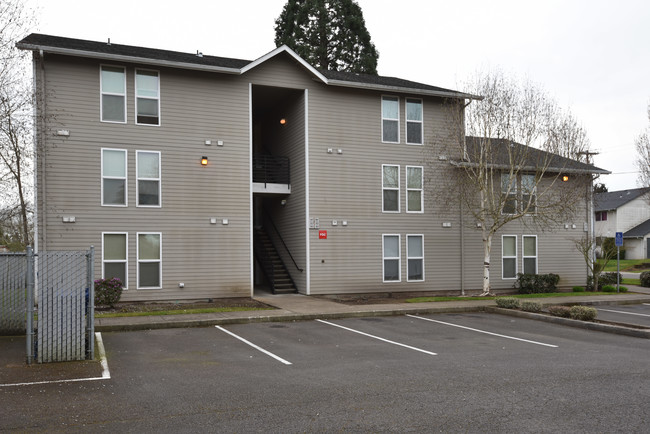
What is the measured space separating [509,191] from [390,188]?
176 inches

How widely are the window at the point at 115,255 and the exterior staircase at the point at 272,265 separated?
556cm

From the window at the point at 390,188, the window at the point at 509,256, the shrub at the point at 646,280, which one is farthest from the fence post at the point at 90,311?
the shrub at the point at 646,280

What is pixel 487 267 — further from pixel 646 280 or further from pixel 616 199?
pixel 616 199

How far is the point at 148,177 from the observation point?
717 inches

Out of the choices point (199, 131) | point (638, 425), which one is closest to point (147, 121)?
point (199, 131)

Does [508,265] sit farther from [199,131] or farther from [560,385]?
[560,385]

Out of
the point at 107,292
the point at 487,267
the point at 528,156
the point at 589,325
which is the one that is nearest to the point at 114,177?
the point at 107,292

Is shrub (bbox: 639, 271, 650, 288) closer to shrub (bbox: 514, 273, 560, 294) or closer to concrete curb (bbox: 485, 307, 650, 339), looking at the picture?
shrub (bbox: 514, 273, 560, 294)

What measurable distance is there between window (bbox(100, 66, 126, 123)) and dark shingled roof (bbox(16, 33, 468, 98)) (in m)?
0.64

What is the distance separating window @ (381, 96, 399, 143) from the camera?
21.5m

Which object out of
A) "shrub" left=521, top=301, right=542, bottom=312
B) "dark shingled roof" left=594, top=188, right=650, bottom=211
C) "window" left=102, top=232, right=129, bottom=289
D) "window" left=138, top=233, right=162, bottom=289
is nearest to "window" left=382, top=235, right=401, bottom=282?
"shrub" left=521, top=301, right=542, bottom=312

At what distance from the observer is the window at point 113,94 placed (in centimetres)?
1773

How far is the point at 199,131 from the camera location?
18.9m

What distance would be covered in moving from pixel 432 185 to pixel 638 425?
16.3 meters
